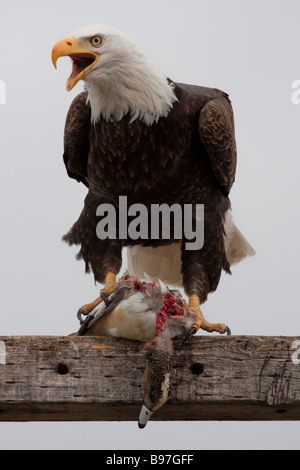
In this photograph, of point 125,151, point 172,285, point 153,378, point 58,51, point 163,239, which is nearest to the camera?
point 153,378

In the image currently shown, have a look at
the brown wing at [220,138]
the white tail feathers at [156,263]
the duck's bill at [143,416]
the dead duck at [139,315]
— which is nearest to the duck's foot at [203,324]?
the dead duck at [139,315]

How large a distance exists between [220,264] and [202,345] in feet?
5.34

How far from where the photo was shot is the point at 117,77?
4.96m

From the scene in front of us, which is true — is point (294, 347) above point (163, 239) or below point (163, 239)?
below

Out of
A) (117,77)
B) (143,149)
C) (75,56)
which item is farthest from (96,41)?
(143,149)

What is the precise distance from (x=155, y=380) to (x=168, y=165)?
6.26 ft

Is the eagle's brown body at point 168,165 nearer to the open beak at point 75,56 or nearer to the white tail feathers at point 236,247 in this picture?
the open beak at point 75,56

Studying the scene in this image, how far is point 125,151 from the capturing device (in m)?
5.12

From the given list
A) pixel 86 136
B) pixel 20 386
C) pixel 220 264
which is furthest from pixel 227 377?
pixel 86 136

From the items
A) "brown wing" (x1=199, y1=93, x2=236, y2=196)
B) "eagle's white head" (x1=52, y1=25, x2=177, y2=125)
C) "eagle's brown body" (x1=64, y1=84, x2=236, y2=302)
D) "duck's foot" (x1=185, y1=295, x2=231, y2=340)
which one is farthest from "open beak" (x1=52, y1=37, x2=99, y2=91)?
"duck's foot" (x1=185, y1=295, x2=231, y2=340)

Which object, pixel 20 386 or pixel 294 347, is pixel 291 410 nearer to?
pixel 294 347

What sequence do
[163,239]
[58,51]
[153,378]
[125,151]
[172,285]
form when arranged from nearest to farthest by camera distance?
[153,378] → [58,51] → [125,151] → [163,239] → [172,285]

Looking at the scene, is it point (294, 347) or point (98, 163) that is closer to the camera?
point (294, 347)

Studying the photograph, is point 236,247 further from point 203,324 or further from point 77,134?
point 203,324
